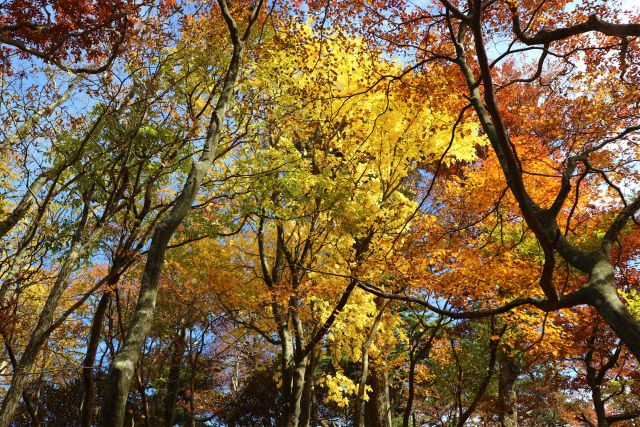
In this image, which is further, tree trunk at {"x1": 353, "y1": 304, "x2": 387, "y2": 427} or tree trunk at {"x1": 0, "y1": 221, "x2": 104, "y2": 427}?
tree trunk at {"x1": 353, "y1": 304, "x2": 387, "y2": 427}

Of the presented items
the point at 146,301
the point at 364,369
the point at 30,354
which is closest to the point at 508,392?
the point at 364,369

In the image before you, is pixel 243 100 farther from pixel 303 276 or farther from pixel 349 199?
pixel 303 276

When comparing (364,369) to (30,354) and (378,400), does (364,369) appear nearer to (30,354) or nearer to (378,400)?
(378,400)

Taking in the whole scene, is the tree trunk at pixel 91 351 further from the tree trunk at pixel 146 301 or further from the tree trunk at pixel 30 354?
the tree trunk at pixel 146 301

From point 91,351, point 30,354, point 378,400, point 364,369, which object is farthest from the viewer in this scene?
point 378,400

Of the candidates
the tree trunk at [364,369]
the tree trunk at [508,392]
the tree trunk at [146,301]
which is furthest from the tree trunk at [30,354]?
the tree trunk at [508,392]

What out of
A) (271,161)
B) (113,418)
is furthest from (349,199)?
(113,418)

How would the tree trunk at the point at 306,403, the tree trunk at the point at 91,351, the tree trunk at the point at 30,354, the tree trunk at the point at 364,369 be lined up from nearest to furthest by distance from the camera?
1. the tree trunk at the point at 30,354
2. the tree trunk at the point at 91,351
3. the tree trunk at the point at 364,369
4. the tree trunk at the point at 306,403

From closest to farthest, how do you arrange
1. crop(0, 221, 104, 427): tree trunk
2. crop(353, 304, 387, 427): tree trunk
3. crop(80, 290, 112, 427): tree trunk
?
crop(0, 221, 104, 427): tree trunk
crop(80, 290, 112, 427): tree trunk
crop(353, 304, 387, 427): tree trunk

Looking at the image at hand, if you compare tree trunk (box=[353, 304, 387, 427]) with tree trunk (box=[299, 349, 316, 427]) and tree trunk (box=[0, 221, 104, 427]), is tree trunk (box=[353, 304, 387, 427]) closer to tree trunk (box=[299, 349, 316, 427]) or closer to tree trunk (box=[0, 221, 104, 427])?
tree trunk (box=[299, 349, 316, 427])

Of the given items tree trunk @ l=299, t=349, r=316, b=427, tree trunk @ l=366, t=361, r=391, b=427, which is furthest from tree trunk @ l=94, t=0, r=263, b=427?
tree trunk @ l=366, t=361, r=391, b=427

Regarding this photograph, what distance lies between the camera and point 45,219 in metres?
7.88

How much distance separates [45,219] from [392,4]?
795cm

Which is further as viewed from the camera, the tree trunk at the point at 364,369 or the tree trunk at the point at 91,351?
the tree trunk at the point at 364,369
